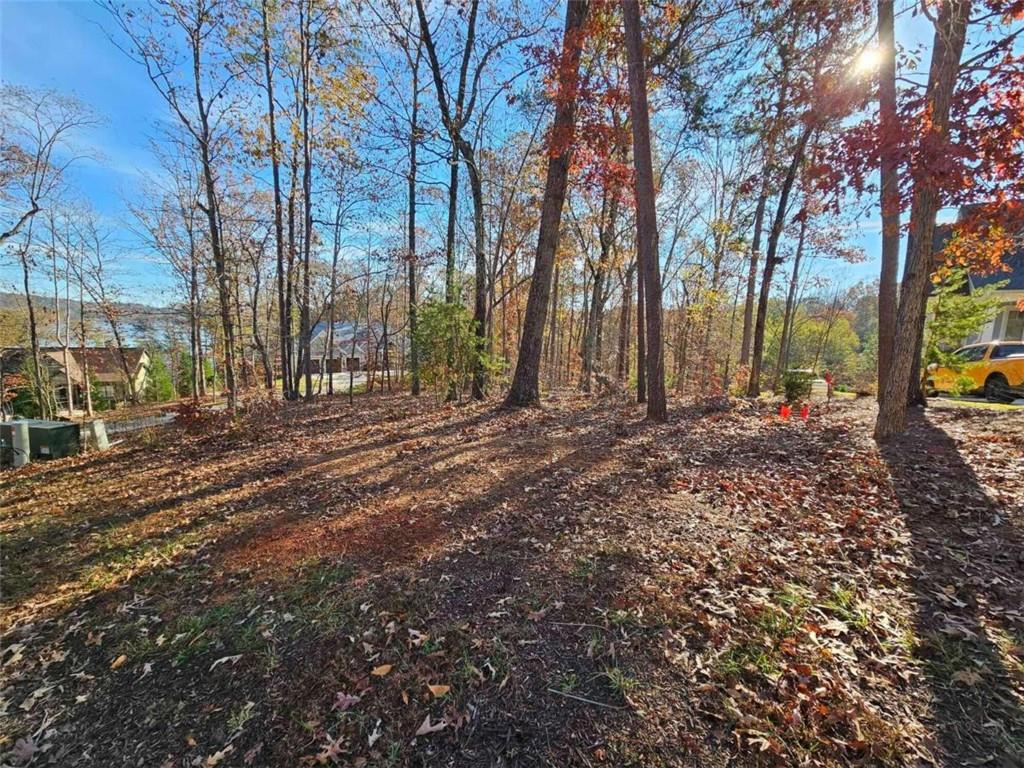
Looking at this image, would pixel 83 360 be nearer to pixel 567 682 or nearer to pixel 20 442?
pixel 20 442

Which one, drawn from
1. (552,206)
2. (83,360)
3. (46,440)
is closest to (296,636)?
(552,206)

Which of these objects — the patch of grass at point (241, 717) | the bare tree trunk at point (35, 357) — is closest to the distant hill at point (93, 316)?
the bare tree trunk at point (35, 357)

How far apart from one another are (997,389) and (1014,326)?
29.0 feet

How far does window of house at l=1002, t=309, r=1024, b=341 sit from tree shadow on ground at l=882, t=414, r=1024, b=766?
17.5 meters

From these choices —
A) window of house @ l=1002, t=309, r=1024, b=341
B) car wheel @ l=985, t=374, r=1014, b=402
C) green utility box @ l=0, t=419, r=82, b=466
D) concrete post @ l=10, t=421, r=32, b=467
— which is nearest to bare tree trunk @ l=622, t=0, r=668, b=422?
car wheel @ l=985, t=374, r=1014, b=402

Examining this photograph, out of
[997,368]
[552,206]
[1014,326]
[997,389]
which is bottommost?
[997,389]

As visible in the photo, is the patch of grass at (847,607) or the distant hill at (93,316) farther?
the distant hill at (93,316)

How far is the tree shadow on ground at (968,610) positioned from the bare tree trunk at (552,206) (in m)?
5.40

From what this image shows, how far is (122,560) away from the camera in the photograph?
3178 millimetres

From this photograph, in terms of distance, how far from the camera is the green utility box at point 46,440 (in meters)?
6.35

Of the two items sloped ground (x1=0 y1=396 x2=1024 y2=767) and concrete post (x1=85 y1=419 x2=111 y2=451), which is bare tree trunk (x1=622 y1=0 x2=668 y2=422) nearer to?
sloped ground (x1=0 y1=396 x2=1024 y2=767)

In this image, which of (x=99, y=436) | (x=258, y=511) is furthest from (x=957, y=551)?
(x=99, y=436)

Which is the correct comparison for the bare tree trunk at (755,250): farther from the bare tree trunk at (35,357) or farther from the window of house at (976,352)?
the bare tree trunk at (35,357)

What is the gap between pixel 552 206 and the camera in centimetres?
765
